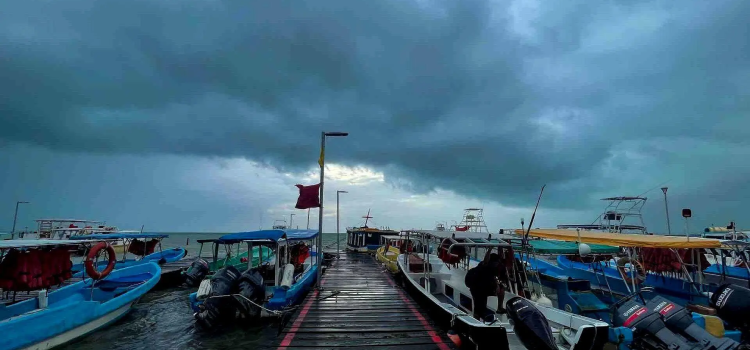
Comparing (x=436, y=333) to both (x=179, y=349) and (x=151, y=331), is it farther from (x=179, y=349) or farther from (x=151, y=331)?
(x=151, y=331)

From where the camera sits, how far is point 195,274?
20.0 metres

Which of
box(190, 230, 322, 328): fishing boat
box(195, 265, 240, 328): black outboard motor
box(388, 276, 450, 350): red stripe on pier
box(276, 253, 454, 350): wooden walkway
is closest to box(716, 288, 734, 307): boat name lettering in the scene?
box(276, 253, 454, 350): wooden walkway

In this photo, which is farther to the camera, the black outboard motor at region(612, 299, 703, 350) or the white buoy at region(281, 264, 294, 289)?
the white buoy at region(281, 264, 294, 289)

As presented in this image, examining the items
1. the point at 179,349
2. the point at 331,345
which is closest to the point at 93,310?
the point at 179,349

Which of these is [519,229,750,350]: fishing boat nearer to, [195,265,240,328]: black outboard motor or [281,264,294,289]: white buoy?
[281,264,294,289]: white buoy

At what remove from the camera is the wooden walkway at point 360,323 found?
7.54 metres

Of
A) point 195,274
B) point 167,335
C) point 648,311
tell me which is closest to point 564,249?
point 648,311

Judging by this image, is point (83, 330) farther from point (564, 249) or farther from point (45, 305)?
point (564, 249)

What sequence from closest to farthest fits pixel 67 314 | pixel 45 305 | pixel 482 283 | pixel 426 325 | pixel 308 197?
pixel 482 283 < pixel 426 325 < pixel 67 314 < pixel 45 305 < pixel 308 197

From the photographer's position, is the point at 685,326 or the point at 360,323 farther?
the point at 360,323

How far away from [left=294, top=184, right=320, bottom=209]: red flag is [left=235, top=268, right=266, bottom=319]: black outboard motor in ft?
10.5

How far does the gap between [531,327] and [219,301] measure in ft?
30.1

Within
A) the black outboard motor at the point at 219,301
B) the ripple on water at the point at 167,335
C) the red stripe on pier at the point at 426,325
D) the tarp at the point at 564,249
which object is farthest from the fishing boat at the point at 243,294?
the tarp at the point at 564,249

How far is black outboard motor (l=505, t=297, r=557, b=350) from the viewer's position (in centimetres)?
568
